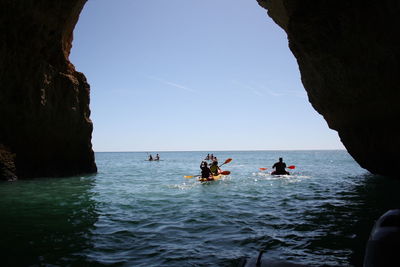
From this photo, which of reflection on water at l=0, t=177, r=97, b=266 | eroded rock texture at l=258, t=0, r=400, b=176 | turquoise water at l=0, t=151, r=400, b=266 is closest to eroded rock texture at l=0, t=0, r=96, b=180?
reflection on water at l=0, t=177, r=97, b=266

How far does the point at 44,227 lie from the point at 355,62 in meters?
12.7

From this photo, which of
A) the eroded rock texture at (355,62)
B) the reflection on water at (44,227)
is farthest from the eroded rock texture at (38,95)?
the eroded rock texture at (355,62)

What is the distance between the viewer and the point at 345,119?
1709cm

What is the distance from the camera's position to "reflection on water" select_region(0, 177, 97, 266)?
5.14 metres

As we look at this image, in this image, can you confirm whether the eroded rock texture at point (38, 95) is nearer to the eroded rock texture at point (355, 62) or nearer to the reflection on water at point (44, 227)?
the reflection on water at point (44, 227)

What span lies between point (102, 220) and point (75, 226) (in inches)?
34.1

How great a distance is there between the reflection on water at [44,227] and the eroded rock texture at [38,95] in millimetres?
5880

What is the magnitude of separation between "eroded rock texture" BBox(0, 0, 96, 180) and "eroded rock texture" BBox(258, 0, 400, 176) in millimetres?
13438

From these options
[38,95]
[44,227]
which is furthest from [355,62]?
[38,95]

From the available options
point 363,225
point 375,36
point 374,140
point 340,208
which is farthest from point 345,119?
point 363,225

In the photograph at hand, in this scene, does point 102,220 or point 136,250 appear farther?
point 102,220

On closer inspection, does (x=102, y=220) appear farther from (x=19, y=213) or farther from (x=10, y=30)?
(x=10, y=30)

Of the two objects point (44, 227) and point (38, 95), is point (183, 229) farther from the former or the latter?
point (38, 95)

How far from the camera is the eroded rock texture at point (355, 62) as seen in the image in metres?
10.8
